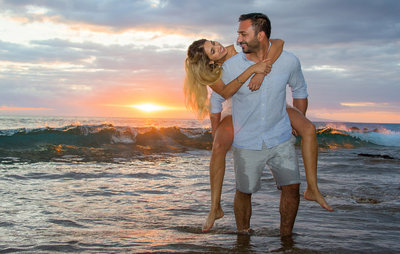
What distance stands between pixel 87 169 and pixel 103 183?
2.53m

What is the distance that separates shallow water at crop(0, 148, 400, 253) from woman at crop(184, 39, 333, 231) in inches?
21.7

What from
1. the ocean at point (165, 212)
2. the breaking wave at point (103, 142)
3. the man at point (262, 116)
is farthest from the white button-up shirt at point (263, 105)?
the breaking wave at point (103, 142)

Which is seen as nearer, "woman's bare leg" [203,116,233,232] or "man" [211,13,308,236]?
"man" [211,13,308,236]

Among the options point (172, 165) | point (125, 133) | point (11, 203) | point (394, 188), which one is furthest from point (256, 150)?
point (125, 133)

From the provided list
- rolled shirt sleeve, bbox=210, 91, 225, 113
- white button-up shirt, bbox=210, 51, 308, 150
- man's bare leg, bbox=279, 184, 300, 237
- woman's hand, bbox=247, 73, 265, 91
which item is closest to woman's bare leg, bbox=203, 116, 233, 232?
white button-up shirt, bbox=210, 51, 308, 150

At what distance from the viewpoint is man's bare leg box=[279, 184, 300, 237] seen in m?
4.62

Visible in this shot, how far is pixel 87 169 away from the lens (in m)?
11.1

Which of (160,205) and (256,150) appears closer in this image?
(256,150)

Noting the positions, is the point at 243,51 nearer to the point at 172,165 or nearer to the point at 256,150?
the point at 256,150

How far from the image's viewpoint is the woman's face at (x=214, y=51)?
15.0 ft

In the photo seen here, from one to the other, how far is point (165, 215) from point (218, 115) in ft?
6.92

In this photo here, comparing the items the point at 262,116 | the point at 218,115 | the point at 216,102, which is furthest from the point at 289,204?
the point at 216,102

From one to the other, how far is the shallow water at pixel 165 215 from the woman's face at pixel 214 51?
2.16 m

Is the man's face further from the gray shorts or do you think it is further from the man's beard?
the gray shorts
